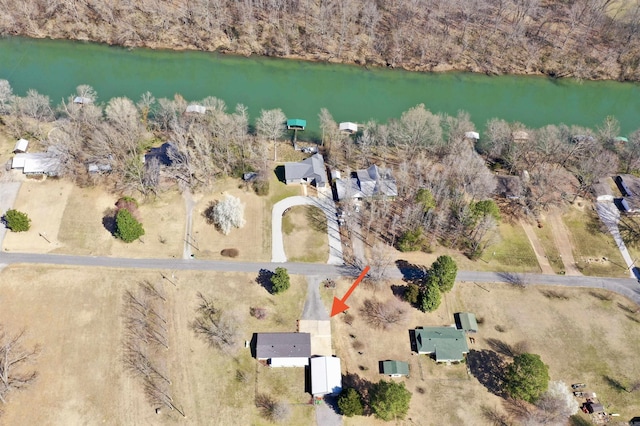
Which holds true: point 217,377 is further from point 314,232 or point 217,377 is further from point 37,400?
point 314,232

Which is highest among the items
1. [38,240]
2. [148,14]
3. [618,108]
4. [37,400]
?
[148,14]

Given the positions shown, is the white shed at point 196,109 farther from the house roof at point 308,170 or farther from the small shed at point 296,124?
the house roof at point 308,170

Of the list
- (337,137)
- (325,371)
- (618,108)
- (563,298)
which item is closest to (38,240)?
(325,371)

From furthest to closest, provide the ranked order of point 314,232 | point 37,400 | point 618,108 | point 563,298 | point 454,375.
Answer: point 618,108
point 314,232
point 563,298
point 454,375
point 37,400

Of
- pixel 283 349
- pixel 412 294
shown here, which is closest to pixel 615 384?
pixel 412 294

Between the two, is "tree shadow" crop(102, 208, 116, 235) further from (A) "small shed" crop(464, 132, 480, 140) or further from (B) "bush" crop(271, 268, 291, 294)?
(A) "small shed" crop(464, 132, 480, 140)

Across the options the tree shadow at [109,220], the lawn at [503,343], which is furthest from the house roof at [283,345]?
the tree shadow at [109,220]

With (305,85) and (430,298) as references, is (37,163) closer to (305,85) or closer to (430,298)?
(305,85)
